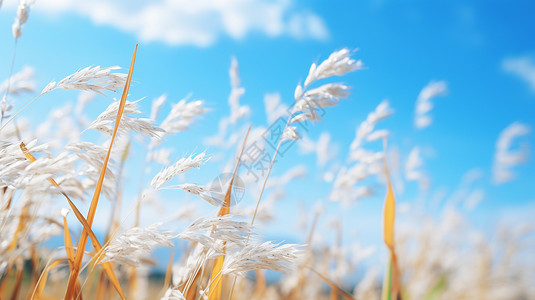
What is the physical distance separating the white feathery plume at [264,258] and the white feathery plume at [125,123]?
384mm

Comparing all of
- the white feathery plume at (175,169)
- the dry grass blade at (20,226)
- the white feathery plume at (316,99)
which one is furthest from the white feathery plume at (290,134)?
the dry grass blade at (20,226)

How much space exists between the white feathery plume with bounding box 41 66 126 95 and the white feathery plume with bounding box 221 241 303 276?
0.58 m

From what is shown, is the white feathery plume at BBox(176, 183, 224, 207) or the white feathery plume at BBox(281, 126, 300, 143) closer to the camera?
the white feathery plume at BBox(176, 183, 224, 207)

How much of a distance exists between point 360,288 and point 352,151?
6.57 ft

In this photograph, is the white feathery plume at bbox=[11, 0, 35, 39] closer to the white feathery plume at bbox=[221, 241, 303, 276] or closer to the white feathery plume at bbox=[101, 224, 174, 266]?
the white feathery plume at bbox=[101, 224, 174, 266]

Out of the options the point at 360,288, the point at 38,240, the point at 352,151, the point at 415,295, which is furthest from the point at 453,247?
the point at 38,240

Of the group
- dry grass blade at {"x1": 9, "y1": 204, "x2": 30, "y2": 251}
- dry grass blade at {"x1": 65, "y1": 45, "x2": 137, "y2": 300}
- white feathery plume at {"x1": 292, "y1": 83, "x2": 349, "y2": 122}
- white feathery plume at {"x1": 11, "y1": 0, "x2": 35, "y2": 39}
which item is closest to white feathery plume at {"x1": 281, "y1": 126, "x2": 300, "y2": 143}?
white feathery plume at {"x1": 292, "y1": 83, "x2": 349, "y2": 122}

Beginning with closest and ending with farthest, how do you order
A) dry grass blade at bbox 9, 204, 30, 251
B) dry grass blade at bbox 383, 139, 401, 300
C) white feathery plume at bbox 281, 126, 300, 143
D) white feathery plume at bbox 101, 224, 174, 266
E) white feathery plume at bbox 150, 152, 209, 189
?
Answer: white feathery plume at bbox 101, 224, 174, 266 < white feathery plume at bbox 150, 152, 209, 189 < white feathery plume at bbox 281, 126, 300, 143 < dry grass blade at bbox 383, 139, 401, 300 < dry grass blade at bbox 9, 204, 30, 251

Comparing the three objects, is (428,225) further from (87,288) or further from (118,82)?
(118,82)

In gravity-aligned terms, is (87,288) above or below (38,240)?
below

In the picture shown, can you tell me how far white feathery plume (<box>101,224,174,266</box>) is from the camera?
0.87 metres

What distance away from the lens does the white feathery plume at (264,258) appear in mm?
923

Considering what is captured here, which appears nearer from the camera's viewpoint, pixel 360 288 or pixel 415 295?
pixel 415 295

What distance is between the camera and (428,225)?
15.3ft
